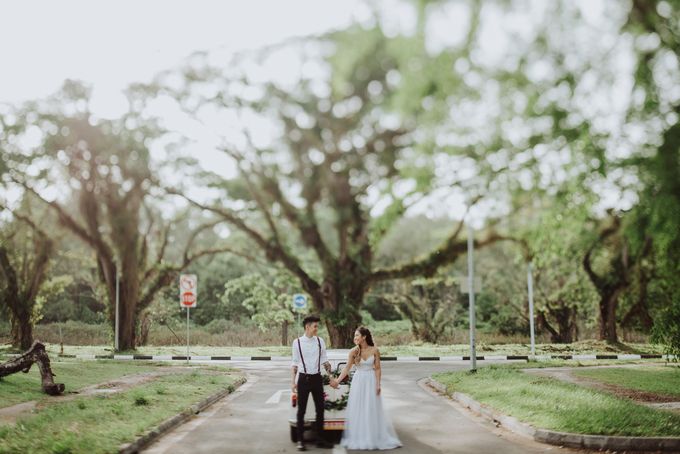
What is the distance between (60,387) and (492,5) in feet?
43.9

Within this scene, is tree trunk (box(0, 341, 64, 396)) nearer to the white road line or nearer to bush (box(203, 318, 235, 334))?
the white road line

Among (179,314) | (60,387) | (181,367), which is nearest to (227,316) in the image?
(179,314)

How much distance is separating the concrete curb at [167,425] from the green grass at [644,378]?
957cm

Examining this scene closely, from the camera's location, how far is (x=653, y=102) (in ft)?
18.6

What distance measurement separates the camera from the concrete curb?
8904 millimetres

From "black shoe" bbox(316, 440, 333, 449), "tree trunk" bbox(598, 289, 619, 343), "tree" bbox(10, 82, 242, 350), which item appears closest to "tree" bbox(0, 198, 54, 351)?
"tree" bbox(10, 82, 242, 350)

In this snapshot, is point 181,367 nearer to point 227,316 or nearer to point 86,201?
point 86,201

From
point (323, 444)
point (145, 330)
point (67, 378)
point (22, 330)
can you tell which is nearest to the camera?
point (323, 444)

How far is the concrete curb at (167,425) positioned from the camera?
8.90 metres

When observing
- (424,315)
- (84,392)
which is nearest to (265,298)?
(424,315)

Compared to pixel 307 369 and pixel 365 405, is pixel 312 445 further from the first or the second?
pixel 307 369

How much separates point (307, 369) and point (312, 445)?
1.09 m

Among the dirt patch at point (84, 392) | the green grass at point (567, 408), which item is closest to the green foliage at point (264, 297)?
the dirt patch at point (84, 392)

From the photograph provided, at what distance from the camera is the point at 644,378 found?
19.1 m
